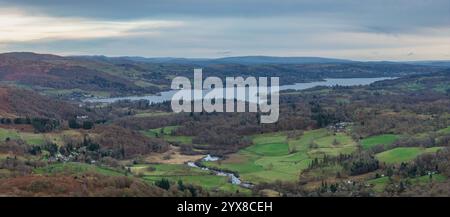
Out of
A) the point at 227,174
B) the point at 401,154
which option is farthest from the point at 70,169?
the point at 401,154

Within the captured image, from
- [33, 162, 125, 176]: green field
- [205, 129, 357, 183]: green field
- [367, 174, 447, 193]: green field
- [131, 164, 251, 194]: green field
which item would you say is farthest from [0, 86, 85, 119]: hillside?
[367, 174, 447, 193]: green field

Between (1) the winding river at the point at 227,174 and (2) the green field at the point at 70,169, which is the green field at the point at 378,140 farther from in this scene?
(2) the green field at the point at 70,169

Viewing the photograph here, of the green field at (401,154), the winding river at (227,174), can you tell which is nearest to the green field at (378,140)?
the green field at (401,154)

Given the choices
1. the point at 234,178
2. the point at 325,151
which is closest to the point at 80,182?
the point at 234,178

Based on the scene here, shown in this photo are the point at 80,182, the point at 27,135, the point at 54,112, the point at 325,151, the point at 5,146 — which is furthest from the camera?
the point at 54,112

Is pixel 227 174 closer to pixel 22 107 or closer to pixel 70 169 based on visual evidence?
pixel 70 169
